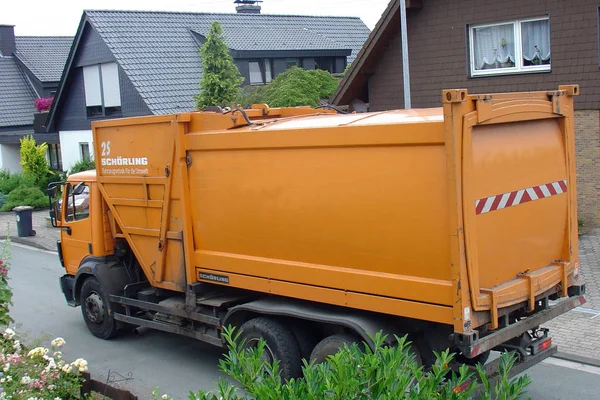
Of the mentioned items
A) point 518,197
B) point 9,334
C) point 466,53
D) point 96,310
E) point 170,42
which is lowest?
point 96,310

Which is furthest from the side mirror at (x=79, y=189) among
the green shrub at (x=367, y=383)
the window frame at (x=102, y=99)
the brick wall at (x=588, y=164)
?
the window frame at (x=102, y=99)

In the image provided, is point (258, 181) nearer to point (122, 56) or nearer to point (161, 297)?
point (161, 297)

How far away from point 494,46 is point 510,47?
386mm

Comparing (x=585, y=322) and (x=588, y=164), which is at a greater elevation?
(x=588, y=164)

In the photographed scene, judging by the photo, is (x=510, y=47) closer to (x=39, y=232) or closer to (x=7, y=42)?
(x=39, y=232)

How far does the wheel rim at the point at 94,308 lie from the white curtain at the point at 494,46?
10.0 m

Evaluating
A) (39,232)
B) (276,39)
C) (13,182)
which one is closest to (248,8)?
(276,39)

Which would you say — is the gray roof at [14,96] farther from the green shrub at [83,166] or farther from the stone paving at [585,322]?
the stone paving at [585,322]

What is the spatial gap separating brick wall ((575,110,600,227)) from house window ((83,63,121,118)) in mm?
16184

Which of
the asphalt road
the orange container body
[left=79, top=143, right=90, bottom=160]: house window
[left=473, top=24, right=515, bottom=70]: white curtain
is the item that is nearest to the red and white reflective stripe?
the orange container body

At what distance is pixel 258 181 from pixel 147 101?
17368 millimetres

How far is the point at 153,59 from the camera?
25516 millimetres

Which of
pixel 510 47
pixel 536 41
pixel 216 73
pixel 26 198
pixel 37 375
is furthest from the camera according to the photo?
pixel 26 198

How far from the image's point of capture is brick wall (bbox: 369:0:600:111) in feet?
45.6
